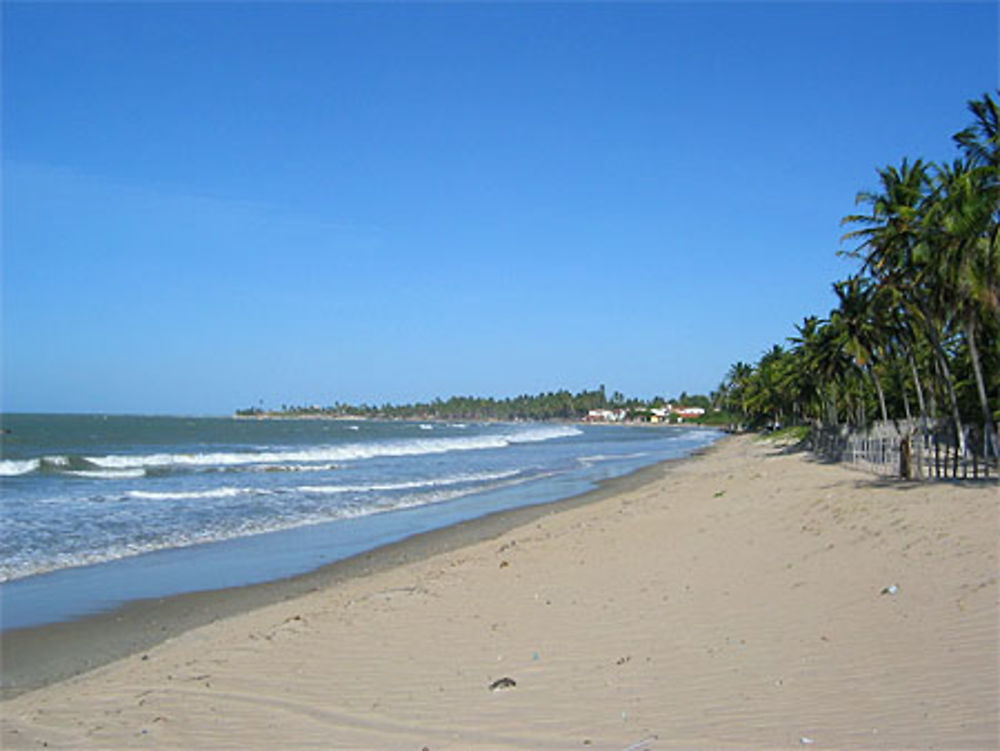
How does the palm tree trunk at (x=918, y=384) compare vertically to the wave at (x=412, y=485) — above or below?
above

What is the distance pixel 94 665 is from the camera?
8.20 meters

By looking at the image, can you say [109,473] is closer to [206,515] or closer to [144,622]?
[206,515]

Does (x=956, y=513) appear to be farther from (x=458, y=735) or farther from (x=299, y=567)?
(x=299, y=567)

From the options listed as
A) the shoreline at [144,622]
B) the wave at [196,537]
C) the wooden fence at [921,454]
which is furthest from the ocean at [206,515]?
the wooden fence at [921,454]

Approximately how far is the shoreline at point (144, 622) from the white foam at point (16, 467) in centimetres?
2806

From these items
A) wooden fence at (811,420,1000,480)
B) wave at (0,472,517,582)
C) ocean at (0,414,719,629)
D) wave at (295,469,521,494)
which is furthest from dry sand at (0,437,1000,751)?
wave at (295,469,521,494)

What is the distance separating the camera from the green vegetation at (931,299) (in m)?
19.7

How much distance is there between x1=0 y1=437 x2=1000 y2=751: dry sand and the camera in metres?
4.91

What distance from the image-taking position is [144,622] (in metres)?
10.0

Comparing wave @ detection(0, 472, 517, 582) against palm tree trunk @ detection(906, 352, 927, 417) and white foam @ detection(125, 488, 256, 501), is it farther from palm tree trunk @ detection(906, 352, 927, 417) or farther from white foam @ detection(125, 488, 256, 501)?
palm tree trunk @ detection(906, 352, 927, 417)

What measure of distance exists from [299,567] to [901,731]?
10.9 metres

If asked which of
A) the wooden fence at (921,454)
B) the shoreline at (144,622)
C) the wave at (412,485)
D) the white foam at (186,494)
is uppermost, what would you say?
the wooden fence at (921,454)

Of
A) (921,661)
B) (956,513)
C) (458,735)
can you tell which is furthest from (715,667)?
(956,513)

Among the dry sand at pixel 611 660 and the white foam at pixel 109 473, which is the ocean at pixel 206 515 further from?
the dry sand at pixel 611 660
